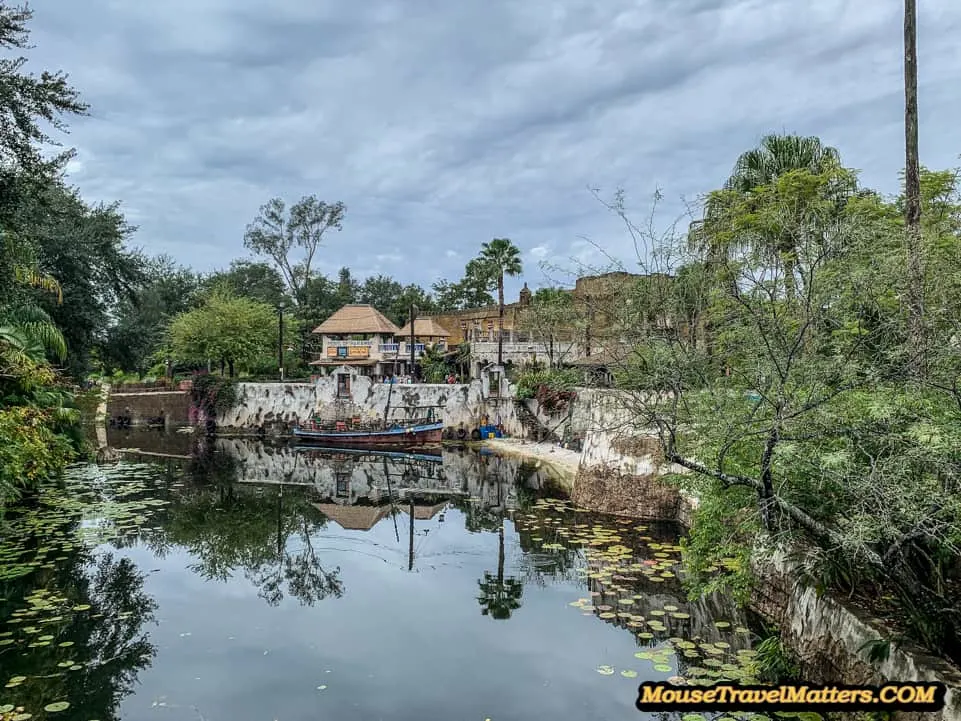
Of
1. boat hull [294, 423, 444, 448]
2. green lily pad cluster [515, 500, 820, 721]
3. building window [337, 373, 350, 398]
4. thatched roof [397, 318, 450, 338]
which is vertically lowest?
green lily pad cluster [515, 500, 820, 721]

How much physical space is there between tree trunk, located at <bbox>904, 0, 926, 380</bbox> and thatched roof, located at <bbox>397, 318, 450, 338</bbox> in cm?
3200

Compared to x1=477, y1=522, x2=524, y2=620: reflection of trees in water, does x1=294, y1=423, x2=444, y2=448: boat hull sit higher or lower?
higher

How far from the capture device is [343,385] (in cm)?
3316

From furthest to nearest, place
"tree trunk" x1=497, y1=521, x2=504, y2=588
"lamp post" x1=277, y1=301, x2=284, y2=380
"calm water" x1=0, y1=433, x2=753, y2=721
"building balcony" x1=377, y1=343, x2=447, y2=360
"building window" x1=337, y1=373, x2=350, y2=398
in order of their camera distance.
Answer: "building balcony" x1=377, y1=343, x2=447, y2=360 < "lamp post" x1=277, y1=301, x2=284, y2=380 < "building window" x1=337, y1=373, x2=350, y2=398 < "tree trunk" x1=497, y1=521, x2=504, y2=588 < "calm water" x1=0, y1=433, x2=753, y2=721

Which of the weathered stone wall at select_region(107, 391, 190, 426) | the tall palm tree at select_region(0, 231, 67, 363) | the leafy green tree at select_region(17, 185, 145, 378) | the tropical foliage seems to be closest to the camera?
the tropical foliage

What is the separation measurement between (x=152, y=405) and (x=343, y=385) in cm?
1348

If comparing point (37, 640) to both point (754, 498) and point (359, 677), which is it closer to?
point (359, 677)

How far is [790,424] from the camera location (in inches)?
216

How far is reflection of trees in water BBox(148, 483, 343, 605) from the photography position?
35.0 feet

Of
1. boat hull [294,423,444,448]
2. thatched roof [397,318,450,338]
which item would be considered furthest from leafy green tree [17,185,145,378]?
thatched roof [397,318,450,338]

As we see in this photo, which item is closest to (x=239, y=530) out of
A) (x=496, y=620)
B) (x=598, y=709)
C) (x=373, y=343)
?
(x=496, y=620)

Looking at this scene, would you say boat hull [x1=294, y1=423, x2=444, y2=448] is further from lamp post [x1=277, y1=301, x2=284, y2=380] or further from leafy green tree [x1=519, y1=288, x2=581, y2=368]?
lamp post [x1=277, y1=301, x2=284, y2=380]

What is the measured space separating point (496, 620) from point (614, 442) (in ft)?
19.5

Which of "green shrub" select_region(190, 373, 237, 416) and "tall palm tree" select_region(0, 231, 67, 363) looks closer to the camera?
"tall palm tree" select_region(0, 231, 67, 363)
